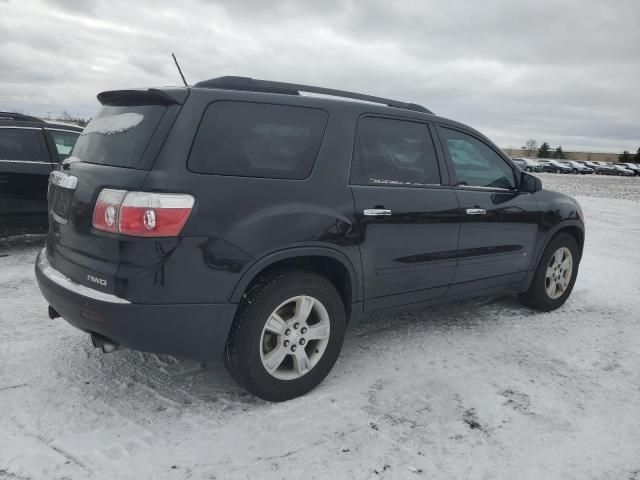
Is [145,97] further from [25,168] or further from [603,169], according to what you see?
[603,169]

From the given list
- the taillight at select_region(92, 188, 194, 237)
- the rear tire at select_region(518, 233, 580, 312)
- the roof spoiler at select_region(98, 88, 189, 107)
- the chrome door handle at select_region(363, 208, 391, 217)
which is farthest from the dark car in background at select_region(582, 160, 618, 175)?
the taillight at select_region(92, 188, 194, 237)

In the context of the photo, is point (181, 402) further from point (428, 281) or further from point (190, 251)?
point (428, 281)

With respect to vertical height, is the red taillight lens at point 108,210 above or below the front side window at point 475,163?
below

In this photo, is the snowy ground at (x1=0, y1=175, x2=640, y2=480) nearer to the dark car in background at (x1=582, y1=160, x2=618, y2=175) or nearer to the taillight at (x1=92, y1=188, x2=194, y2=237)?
the taillight at (x1=92, y1=188, x2=194, y2=237)

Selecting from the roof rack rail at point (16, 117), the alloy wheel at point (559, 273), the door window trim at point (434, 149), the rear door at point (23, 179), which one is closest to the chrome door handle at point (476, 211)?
the door window trim at point (434, 149)

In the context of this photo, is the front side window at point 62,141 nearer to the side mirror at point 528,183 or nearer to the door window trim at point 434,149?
the door window trim at point 434,149

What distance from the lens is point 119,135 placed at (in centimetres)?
290

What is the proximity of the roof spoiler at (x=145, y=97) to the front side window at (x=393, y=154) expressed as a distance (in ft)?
3.65

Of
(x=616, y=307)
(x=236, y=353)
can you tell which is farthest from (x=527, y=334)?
(x=236, y=353)

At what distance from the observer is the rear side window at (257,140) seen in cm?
269

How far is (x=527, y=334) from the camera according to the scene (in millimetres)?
4227

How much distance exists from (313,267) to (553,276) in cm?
283

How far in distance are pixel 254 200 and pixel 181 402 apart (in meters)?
1.23

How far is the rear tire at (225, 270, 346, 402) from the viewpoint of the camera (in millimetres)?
2785
